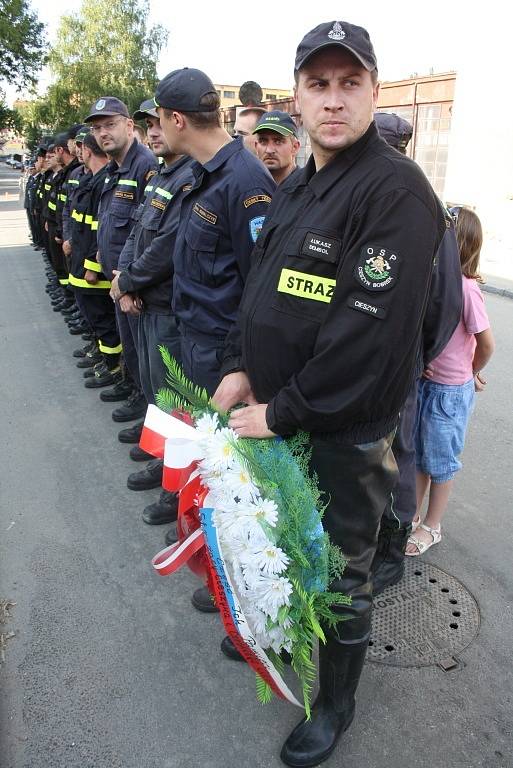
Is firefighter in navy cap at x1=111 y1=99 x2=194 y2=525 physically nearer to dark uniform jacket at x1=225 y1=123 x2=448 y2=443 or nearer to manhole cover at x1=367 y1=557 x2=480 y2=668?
manhole cover at x1=367 y1=557 x2=480 y2=668

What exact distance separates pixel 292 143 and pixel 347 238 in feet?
10.4

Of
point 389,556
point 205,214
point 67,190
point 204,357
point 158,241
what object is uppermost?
point 205,214

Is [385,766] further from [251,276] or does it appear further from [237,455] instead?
[251,276]

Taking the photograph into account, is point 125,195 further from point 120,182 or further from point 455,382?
point 455,382

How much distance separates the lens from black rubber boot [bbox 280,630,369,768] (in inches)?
75.2

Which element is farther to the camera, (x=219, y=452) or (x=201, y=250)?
(x=201, y=250)

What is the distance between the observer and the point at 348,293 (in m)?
1.48

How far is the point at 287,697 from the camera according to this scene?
1.77 m

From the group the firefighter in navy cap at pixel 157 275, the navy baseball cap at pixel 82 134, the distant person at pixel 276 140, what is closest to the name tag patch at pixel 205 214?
the firefighter in navy cap at pixel 157 275

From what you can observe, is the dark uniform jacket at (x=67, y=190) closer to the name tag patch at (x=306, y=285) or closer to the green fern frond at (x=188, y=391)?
the green fern frond at (x=188, y=391)

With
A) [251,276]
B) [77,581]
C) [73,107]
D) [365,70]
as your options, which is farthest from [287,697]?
[73,107]

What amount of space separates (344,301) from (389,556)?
1.70m

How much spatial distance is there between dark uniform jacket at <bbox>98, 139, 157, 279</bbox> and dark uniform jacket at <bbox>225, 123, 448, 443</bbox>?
2.79 metres

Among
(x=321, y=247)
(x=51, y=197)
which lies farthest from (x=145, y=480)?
(x=51, y=197)
